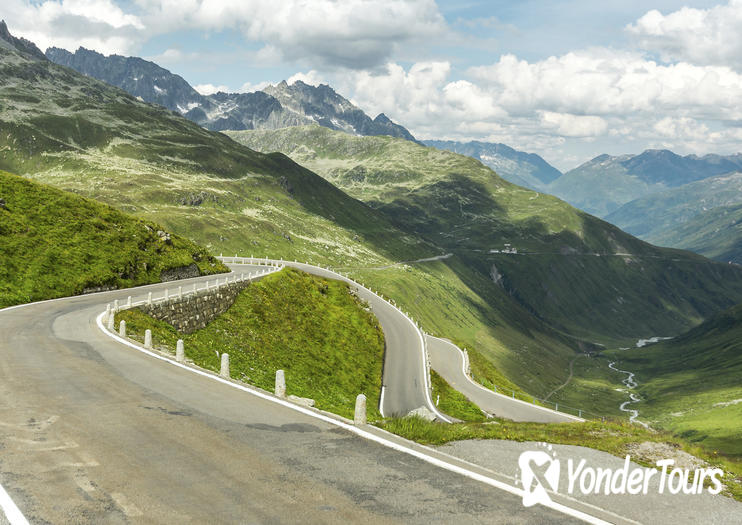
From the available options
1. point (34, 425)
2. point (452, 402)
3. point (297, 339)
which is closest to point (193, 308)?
point (297, 339)

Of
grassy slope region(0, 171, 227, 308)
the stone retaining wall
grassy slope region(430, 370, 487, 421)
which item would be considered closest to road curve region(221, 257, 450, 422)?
grassy slope region(430, 370, 487, 421)

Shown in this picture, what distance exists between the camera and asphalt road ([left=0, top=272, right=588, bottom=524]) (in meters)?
9.86

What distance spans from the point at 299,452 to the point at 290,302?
5123cm

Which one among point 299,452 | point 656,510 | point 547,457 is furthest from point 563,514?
point 299,452

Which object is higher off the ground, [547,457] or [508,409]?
[547,457]

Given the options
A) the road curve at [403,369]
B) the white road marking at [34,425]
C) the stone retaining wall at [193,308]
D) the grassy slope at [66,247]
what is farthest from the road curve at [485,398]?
the white road marking at [34,425]

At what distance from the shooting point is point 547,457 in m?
14.9

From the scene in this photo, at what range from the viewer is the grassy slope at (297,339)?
3591 centimetres

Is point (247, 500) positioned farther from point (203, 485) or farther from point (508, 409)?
point (508, 409)

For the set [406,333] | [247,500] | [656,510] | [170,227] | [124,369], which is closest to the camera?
[247,500]

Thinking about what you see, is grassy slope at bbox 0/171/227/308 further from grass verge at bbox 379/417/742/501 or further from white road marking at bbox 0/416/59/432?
grass verge at bbox 379/417/742/501

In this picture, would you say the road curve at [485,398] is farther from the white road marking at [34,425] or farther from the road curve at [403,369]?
the white road marking at [34,425]

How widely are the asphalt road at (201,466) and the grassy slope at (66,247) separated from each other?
3140 cm

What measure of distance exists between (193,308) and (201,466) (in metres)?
33.7
